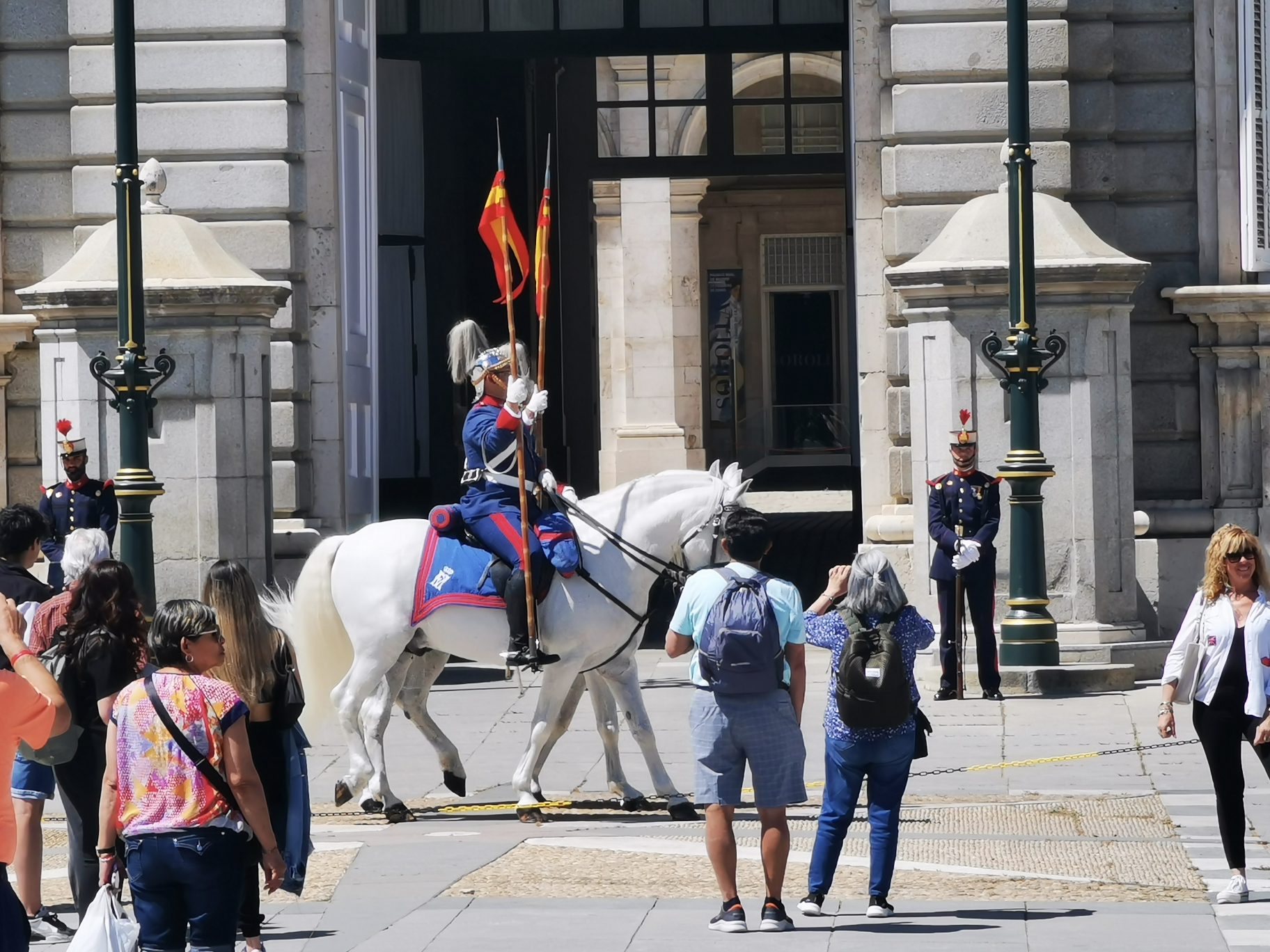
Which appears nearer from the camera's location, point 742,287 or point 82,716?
point 82,716

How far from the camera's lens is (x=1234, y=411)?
55.7 feet

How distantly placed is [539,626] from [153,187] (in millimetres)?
6635

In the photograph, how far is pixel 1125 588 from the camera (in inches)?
620

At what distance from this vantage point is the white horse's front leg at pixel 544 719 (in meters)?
10.6

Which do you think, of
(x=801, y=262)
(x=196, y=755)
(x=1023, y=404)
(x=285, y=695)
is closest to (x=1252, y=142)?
(x=1023, y=404)

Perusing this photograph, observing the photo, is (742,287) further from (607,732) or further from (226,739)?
(226,739)

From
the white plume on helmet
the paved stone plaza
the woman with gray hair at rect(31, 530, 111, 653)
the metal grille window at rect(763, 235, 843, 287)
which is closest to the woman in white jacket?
the paved stone plaza

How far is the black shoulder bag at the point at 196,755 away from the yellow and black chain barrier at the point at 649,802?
452 centimetres

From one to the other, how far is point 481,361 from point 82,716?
357cm

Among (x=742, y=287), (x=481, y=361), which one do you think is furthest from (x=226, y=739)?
(x=742, y=287)

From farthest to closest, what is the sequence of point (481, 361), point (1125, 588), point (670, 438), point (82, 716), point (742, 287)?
point (742, 287), point (670, 438), point (1125, 588), point (481, 361), point (82, 716)

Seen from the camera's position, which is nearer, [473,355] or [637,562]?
[637,562]

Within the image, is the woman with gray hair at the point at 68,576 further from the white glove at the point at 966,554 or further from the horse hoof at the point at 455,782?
the white glove at the point at 966,554

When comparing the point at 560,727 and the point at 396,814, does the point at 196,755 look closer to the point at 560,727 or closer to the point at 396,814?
the point at 396,814
